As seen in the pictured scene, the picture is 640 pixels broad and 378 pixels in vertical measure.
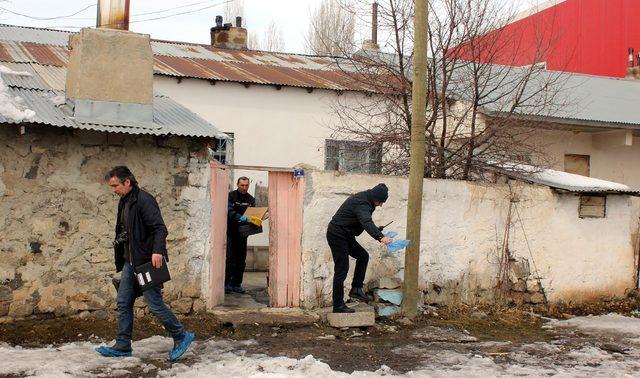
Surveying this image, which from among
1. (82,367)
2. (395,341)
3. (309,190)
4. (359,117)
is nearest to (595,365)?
(395,341)

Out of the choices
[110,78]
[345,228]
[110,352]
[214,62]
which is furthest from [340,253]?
[214,62]

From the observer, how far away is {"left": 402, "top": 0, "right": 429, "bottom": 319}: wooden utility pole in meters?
8.52

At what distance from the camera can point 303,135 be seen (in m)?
13.8

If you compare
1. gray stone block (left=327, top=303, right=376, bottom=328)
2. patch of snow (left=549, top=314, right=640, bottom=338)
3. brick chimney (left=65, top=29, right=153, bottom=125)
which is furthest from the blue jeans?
patch of snow (left=549, top=314, right=640, bottom=338)

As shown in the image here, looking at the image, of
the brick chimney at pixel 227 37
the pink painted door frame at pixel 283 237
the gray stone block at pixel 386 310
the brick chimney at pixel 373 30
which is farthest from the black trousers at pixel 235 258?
the brick chimney at pixel 227 37

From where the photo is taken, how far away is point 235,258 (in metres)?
9.64

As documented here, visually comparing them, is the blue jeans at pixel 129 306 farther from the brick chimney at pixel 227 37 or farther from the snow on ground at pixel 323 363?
the brick chimney at pixel 227 37

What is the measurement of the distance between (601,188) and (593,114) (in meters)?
4.46

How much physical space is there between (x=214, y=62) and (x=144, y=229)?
8.73m

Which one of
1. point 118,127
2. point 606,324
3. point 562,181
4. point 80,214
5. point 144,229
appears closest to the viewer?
point 144,229

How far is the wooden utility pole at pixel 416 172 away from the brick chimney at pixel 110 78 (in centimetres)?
327

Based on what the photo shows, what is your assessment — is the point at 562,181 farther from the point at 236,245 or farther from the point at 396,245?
the point at 236,245

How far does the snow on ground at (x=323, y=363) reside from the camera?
6000 mm

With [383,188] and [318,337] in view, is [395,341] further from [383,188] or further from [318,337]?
[383,188]
